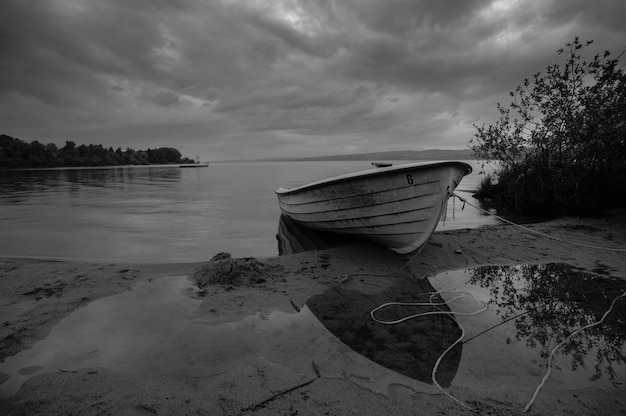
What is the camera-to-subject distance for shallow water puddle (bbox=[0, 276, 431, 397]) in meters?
2.79

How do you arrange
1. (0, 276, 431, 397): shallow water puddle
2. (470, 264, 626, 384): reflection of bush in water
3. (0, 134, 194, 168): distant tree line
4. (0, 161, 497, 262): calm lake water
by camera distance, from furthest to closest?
1. (0, 134, 194, 168): distant tree line
2. (0, 161, 497, 262): calm lake water
3. (470, 264, 626, 384): reflection of bush in water
4. (0, 276, 431, 397): shallow water puddle

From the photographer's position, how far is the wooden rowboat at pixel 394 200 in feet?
17.5

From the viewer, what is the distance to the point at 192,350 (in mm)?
3211

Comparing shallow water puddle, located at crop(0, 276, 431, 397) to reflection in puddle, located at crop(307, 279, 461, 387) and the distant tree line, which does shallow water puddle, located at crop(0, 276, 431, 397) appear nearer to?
reflection in puddle, located at crop(307, 279, 461, 387)

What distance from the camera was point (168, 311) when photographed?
4.11 meters

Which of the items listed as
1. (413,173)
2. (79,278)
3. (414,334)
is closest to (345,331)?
(414,334)

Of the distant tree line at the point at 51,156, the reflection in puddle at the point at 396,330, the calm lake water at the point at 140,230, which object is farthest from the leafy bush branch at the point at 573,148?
the distant tree line at the point at 51,156

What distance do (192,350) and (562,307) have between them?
4.67 metres

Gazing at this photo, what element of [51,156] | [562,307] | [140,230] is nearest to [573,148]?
[562,307]

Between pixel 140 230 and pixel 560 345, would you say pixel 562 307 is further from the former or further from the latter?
pixel 140 230

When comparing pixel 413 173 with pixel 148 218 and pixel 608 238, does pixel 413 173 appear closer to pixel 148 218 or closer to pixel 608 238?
pixel 608 238

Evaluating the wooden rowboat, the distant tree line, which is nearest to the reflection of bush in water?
the wooden rowboat

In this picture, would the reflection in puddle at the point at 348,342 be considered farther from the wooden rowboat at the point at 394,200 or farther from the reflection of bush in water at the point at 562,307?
the wooden rowboat at the point at 394,200

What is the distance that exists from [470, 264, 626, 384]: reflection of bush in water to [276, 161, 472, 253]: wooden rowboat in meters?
1.35
